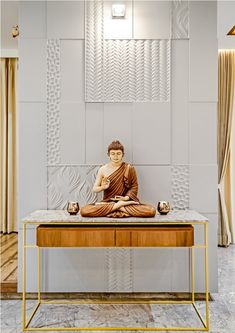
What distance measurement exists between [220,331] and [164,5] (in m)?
2.87

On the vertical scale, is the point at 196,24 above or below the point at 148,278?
above

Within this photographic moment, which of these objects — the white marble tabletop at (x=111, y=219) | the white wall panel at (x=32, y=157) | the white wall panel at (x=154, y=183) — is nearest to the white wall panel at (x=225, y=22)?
the white wall panel at (x=154, y=183)

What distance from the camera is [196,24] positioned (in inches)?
136

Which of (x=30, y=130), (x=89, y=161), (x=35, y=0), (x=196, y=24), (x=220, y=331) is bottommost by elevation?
(x=220, y=331)

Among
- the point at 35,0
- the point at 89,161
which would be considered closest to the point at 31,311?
the point at 89,161

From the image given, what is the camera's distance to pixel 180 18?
11.4ft

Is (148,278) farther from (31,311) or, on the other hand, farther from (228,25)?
(228,25)

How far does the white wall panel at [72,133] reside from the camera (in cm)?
345

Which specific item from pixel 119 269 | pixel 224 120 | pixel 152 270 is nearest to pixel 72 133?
pixel 119 269

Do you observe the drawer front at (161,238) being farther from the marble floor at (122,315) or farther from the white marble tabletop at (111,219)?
the marble floor at (122,315)

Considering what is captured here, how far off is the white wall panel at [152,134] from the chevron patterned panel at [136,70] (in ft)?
0.37

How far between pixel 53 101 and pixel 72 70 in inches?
13.5

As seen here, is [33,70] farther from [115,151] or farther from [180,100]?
[180,100]

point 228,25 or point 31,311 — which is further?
point 228,25
